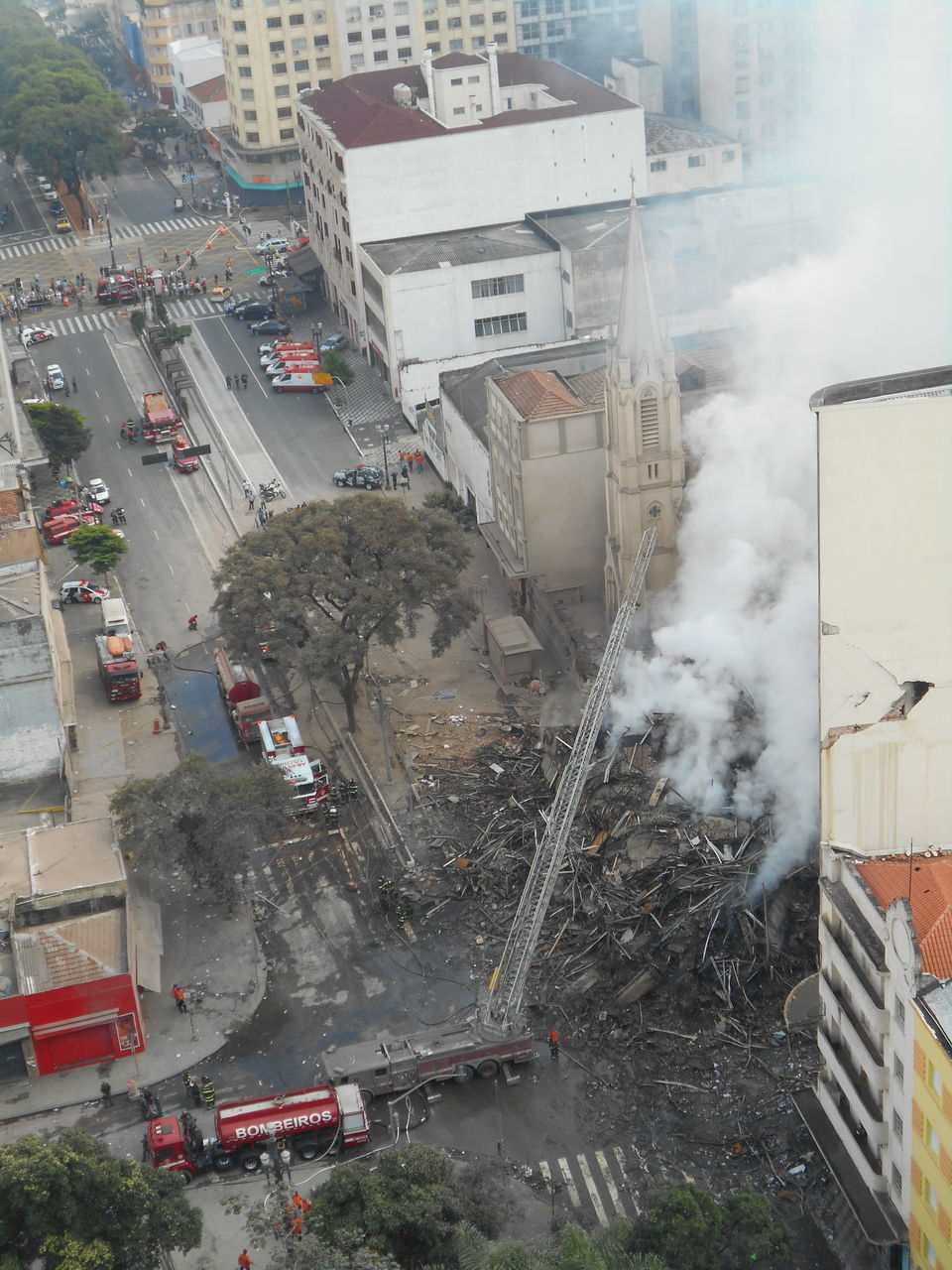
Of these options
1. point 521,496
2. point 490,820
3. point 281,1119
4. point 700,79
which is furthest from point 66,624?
point 700,79

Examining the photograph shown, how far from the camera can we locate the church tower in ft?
218

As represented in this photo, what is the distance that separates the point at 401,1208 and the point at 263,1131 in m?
7.73

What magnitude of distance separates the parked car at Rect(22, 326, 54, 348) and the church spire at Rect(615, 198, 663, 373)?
59.7 metres

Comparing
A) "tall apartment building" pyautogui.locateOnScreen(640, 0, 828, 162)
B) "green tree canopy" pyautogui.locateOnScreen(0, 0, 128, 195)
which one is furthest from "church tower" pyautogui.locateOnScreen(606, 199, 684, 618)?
"green tree canopy" pyautogui.locateOnScreen(0, 0, 128, 195)

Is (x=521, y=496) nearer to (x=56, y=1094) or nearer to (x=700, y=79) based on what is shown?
(x=56, y=1094)

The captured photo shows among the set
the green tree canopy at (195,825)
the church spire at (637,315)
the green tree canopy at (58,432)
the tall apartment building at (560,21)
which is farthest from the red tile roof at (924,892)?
the tall apartment building at (560,21)

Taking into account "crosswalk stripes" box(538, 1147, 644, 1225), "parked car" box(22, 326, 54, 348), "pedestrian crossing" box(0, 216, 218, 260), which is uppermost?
"pedestrian crossing" box(0, 216, 218, 260)

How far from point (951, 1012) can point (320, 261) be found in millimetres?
90754

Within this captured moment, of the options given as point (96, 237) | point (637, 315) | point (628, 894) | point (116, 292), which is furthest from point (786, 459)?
point (96, 237)

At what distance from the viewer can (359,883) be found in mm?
60406

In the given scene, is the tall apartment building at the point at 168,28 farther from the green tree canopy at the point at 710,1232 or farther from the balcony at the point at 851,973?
the green tree canopy at the point at 710,1232

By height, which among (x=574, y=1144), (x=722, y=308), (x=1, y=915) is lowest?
(x=574, y=1144)

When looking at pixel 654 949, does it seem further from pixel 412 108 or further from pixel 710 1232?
pixel 412 108

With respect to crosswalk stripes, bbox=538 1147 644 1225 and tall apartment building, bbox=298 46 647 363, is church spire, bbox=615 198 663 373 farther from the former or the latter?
tall apartment building, bbox=298 46 647 363
